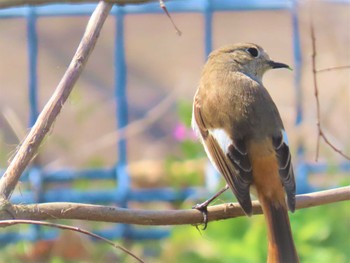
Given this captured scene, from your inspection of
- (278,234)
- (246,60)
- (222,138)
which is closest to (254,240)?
(246,60)

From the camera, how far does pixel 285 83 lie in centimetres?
880

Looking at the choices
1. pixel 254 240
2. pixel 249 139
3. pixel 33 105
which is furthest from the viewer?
pixel 33 105

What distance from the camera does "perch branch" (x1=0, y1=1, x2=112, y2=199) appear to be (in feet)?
7.77

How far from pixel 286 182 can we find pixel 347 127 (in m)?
4.58

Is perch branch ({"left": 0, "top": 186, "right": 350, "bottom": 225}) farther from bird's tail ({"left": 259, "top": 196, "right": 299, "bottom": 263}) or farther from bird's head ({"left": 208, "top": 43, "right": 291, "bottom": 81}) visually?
bird's head ({"left": 208, "top": 43, "right": 291, "bottom": 81})

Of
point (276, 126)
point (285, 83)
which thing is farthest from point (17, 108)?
point (276, 126)

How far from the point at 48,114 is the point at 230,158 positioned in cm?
103

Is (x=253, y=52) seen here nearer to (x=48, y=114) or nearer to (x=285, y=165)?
(x=285, y=165)

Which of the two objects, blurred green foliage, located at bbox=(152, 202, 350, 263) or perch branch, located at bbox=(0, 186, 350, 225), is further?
blurred green foliage, located at bbox=(152, 202, 350, 263)

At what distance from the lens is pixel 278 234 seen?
10.1 ft

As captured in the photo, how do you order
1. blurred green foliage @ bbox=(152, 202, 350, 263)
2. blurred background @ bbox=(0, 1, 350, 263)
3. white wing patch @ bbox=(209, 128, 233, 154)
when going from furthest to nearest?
blurred background @ bbox=(0, 1, 350, 263) < blurred green foliage @ bbox=(152, 202, 350, 263) < white wing patch @ bbox=(209, 128, 233, 154)

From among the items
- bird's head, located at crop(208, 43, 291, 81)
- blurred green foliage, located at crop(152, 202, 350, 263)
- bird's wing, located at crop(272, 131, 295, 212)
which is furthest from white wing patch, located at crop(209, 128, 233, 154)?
blurred green foliage, located at crop(152, 202, 350, 263)

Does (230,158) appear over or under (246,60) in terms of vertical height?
under

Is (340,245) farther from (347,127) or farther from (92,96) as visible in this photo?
(92,96)
